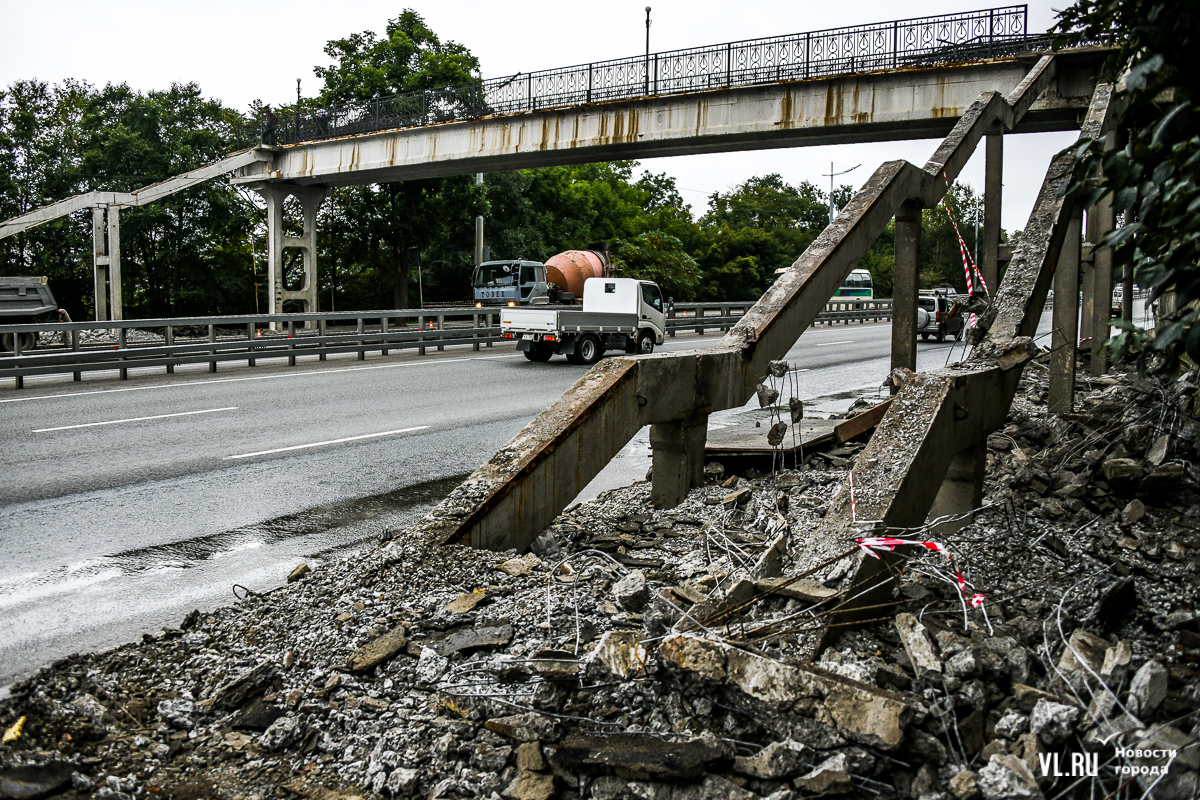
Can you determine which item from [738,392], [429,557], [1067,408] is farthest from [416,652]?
[1067,408]

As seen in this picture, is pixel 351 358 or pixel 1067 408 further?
pixel 351 358

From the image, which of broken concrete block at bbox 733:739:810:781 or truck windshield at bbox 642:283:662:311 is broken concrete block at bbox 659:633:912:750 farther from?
truck windshield at bbox 642:283:662:311

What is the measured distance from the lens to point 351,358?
912 inches

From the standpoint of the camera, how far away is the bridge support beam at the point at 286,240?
39.2 metres

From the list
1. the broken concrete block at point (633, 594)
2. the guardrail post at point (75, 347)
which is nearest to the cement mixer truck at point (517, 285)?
the guardrail post at point (75, 347)

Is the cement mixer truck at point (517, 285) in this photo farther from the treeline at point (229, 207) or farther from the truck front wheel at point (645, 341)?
the truck front wheel at point (645, 341)

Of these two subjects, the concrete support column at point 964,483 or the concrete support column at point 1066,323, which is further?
the concrete support column at point 1066,323

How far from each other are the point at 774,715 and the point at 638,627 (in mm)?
1048

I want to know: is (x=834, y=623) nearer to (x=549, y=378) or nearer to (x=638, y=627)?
(x=638, y=627)

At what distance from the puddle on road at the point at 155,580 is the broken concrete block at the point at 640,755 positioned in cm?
289

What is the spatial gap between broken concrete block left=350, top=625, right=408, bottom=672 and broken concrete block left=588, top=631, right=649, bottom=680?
964 mm

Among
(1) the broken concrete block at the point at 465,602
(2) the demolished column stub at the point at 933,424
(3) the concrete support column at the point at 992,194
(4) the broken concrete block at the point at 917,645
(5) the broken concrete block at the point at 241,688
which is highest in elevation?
(3) the concrete support column at the point at 992,194

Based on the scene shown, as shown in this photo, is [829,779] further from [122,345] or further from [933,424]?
[122,345]

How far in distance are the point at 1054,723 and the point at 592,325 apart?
751 inches
